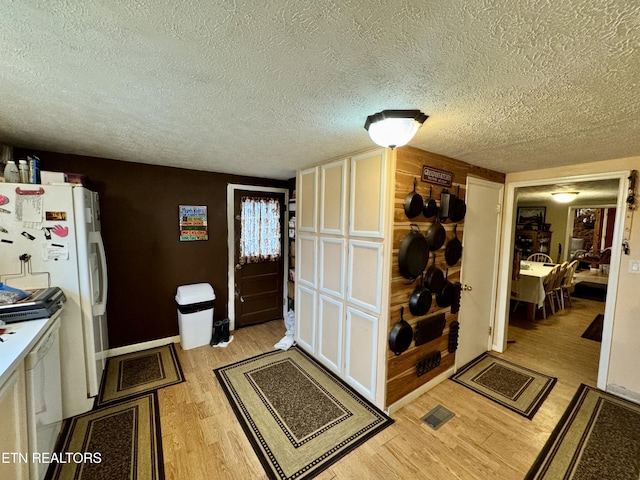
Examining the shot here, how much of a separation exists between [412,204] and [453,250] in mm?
743

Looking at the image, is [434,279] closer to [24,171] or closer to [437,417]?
[437,417]

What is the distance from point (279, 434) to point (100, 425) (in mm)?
1344

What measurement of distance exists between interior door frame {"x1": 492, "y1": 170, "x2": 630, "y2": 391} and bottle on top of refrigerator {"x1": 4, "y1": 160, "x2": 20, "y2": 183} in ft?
14.9

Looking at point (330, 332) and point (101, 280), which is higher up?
point (101, 280)

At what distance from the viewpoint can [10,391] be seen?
125cm

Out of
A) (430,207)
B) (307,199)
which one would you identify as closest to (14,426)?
(307,199)

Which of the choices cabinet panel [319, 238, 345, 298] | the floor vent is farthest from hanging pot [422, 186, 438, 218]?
the floor vent

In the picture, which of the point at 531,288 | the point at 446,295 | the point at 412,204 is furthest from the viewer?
the point at 531,288

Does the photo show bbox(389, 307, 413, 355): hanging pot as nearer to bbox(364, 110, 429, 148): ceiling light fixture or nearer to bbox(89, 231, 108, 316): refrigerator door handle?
bbox(364, 110, 429, 148): ceiling light fixture

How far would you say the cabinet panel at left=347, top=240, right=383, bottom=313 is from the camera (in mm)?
2109

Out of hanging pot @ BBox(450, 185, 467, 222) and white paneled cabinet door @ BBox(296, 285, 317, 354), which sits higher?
hanging pot @ BBox(450, 185, 467, 222)

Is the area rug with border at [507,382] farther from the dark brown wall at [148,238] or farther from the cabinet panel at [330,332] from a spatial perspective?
the dark brown wall at [148,238]

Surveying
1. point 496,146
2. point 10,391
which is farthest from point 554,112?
point 10,391

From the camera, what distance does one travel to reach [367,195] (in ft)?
7.14
